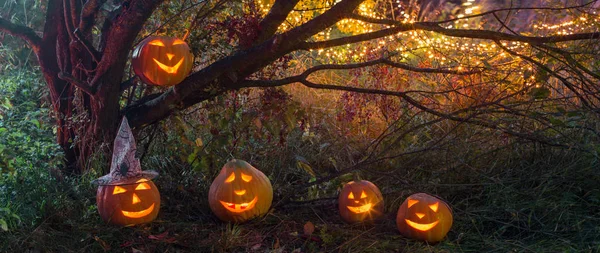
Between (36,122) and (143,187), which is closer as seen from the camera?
(143,187)

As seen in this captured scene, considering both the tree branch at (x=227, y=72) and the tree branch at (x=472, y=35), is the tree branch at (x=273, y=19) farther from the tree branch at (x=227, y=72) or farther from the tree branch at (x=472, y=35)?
the tree branch at (x=472, y=35)

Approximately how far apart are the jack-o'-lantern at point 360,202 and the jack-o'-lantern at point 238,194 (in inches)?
15.8

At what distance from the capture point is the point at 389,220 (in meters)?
3.16

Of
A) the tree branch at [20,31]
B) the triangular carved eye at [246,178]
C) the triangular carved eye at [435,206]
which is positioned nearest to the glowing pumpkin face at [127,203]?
the triangular carved eye at [246,178]

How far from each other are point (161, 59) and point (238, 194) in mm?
743

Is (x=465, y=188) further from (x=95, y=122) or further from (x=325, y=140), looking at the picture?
(x=95, y=122)

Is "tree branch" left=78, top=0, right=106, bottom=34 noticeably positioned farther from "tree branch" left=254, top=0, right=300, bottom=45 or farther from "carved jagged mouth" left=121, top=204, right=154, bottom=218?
"carved jagged mouth" left=121, top=204, right=154, bottom=218

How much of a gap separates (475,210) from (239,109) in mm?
1479

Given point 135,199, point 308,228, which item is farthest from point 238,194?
point 135,199

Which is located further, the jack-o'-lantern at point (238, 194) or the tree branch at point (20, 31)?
the tree branch at point (20, 31)

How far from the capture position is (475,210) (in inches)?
125

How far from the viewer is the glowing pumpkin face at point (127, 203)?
2.80 m

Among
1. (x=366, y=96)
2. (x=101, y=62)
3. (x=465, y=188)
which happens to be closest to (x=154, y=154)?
(x=101, y=62)

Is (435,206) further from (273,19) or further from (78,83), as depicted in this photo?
(78,83)
